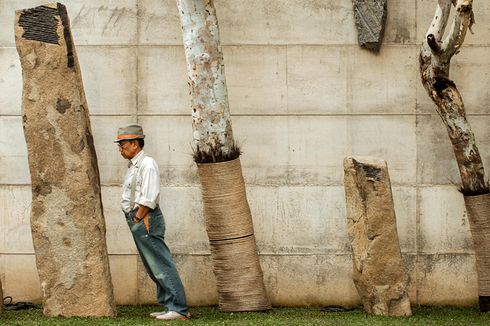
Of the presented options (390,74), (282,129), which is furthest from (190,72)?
(390,74)

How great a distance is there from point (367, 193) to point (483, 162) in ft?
6.04

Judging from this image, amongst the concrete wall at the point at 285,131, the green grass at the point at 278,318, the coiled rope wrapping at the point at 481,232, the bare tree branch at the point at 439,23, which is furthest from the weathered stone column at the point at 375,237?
the bare tree branch at the point at 439,23

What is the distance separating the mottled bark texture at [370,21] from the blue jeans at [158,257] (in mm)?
2878

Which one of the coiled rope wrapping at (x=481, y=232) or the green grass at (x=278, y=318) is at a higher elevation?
the coiled rope wrapping at (x=481, y=232)

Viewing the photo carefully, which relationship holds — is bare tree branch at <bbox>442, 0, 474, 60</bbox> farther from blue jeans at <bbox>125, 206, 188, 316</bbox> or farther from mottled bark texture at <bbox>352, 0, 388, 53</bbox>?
blue jeans at <bbox>125, 206, 188, 316</bbox>

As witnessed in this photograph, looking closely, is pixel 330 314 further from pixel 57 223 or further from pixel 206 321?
pixel 57 223

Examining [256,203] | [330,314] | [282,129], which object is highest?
[282,129]

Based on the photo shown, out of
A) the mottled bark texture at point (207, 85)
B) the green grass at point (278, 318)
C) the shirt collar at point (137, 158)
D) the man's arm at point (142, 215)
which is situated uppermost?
the mottled bark texture at point (207, 85)

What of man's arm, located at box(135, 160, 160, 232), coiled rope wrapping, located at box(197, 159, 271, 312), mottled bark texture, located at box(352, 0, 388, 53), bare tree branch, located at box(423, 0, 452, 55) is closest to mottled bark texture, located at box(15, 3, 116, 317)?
man's arm, located at box(135, 160, 160, 232)

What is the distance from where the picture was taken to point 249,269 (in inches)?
425

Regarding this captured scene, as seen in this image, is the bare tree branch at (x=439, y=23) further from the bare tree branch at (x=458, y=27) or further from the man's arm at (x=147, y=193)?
the man's arm at (x=147, y=193)

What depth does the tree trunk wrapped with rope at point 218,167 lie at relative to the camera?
35.2ft

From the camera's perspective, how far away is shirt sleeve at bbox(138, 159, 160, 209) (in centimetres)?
1026

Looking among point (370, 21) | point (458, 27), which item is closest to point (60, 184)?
point (370, 21)
